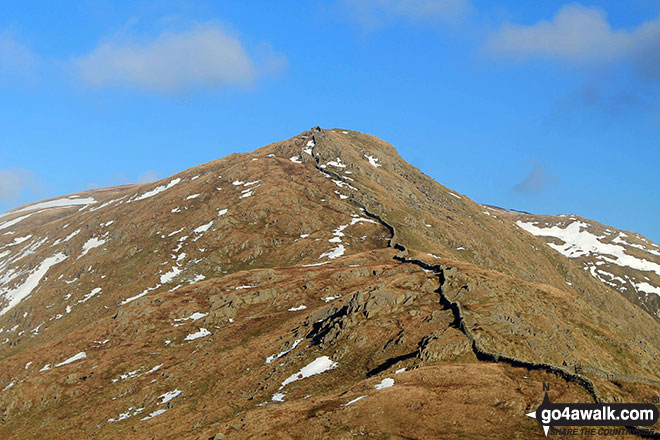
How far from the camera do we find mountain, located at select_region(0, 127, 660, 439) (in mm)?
46844

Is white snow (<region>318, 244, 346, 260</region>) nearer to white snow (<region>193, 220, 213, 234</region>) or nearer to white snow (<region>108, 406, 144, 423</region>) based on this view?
white snow (<region>193, 220, 213, 234</region>)

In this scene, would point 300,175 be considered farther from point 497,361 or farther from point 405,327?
point 497,361

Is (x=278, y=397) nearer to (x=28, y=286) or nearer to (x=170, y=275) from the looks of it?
(x=170, y=275)

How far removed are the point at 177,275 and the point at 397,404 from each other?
307ft

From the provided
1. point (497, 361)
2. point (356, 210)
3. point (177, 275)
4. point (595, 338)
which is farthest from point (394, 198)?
point (497, 361)

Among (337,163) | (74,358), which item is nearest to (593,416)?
(74,358)

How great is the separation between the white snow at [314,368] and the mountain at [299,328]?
0.76ft

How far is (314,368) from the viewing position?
204ft

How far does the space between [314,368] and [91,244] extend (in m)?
131

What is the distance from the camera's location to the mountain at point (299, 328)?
46844mm

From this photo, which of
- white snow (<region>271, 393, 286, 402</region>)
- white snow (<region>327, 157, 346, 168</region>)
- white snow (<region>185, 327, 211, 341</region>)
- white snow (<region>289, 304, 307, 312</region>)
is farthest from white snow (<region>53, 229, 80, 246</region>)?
white snow (<region>271, 393, 286, 402</region>)

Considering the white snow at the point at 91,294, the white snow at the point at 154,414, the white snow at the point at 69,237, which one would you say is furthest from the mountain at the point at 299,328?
the white snow at the point at 69,237

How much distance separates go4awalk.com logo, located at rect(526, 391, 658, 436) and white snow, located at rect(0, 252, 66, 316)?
506 feet

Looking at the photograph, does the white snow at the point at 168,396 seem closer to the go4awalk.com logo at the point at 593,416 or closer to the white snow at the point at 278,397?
the white snow at the point at 278,397
